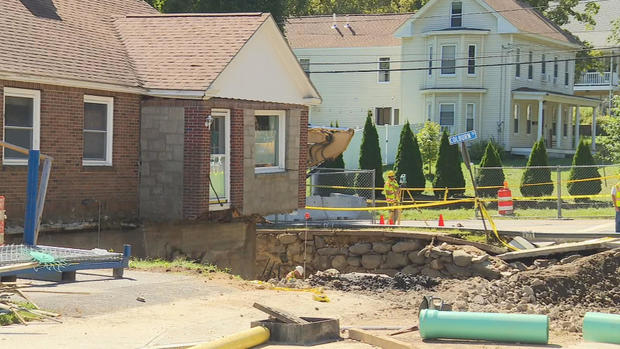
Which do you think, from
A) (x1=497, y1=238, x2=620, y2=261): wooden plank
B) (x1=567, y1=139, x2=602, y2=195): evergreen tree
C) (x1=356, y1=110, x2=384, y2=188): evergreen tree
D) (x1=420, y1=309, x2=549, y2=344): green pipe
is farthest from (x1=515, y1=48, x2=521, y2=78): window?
(x1=420, y1=309, x2=549, y2=344): green pipe

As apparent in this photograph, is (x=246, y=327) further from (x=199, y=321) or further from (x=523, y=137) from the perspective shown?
(x=523, y=137)

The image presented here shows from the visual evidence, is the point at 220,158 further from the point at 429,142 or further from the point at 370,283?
the point at 429,142

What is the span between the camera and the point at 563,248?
24609 millimetres

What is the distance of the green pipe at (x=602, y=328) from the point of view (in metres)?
13.1

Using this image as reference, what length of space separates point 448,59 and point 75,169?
1414 inches

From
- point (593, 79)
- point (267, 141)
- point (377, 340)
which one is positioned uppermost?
point (593, 79)

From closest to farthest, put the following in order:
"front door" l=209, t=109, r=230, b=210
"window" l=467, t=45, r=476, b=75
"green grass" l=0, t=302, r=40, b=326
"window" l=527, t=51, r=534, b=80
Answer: "green grass" l=0, t=302, r=40, b=326, "front door" l=209, t=109, r=230, b=210, "window" l=467, t=45, r=476, b=75, "window" l=527, t=51, r=534, b=80

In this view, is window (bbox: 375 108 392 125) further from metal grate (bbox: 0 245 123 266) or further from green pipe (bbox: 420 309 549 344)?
green pipe (bbox: 420 309 549 344)

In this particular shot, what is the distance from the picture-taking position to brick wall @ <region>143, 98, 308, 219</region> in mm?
22406

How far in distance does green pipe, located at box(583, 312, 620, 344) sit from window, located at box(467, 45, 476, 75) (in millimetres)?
41551

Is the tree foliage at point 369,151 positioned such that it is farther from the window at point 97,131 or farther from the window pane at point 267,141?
the window at point 97,131

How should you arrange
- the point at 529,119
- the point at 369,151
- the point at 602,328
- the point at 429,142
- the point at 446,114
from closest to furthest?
the point at 602,328, the point at 369,151, the point at 429,142, the point at 446,114, the point at 529,119

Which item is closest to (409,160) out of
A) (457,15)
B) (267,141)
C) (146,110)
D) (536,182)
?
(536,182)

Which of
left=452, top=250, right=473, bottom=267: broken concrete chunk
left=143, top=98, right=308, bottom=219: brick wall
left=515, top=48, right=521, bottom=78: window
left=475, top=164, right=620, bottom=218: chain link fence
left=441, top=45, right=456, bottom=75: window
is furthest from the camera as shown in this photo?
left=515, top=48, right=521, bottom=78: window
